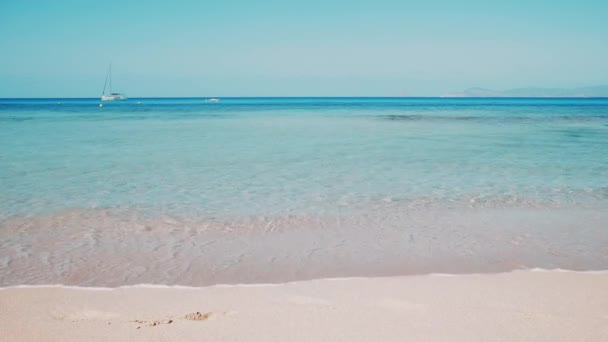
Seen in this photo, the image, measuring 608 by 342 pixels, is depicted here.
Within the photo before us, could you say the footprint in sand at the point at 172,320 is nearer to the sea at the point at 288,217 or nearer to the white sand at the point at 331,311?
the white sand at the point at 331,311

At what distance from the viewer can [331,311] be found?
4312 mm

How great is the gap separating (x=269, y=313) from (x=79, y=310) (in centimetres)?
168

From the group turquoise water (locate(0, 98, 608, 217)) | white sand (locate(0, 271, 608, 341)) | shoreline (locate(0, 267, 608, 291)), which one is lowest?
shoreline (locate(0, 267, 608, 291))

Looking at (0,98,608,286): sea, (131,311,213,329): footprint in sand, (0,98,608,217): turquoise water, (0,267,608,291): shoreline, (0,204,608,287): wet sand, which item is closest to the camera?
(131,311,213,329): footprint in sand

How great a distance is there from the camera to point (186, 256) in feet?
19.9

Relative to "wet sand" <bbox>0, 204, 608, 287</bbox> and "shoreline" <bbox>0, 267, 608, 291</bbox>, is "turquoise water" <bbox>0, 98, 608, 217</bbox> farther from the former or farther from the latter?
"shoreline" <bbox>0, 267, 608, 291</bbox>

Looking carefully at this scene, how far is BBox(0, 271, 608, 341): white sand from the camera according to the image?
3861 mm

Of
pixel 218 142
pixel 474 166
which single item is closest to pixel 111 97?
pixel 218 142

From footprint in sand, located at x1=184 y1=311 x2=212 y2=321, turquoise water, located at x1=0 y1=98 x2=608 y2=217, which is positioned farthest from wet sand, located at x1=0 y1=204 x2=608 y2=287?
footprint in sand, located at x1=184 y1=311 x2=212 y2=321

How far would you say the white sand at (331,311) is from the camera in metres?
3.86

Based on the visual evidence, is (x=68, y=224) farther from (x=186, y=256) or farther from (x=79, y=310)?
(x=79, y=310)

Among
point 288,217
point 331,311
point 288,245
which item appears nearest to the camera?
point 331,311

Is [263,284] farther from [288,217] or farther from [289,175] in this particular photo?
[289,175]

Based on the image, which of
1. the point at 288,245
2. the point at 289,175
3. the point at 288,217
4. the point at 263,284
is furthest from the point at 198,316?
the point at 289,175
